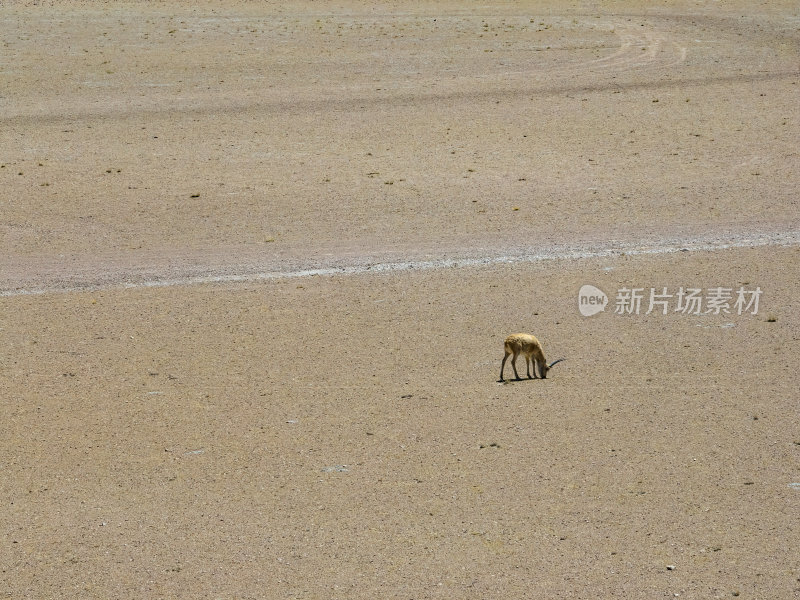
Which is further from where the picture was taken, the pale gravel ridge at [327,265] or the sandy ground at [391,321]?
the pale gravel ridge at [327,265]

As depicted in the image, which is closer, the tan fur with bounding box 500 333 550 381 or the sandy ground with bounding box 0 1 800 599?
the sandy ground with bounding box 0 1 800 599

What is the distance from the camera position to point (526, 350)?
28.5 feet

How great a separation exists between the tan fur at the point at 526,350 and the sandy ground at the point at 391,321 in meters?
0.23

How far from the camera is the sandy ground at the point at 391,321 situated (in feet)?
22.1

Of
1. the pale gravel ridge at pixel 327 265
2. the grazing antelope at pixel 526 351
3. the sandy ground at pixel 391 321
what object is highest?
the grazing antelope at pixel 526 351

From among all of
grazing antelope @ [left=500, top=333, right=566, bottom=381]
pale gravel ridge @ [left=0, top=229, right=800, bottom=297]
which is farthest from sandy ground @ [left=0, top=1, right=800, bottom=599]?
grazing antelope @ [left=500, top=333, right=566, bottom=381]

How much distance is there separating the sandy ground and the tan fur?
0.76ft

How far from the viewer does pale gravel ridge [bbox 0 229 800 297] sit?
11.7m

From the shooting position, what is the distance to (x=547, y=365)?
365 inches

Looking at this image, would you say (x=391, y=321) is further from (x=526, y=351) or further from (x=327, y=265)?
(x=526, y=351)

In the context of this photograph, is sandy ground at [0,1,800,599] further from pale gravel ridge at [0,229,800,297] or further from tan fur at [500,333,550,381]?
tan fur at [500,333,550,381]

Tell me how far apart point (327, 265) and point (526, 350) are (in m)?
3.90

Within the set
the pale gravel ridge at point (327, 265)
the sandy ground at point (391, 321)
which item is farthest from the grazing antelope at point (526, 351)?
the pale gravel ridge at point (327, 265)

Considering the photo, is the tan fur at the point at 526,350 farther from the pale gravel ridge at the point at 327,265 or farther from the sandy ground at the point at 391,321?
the pale gravel ridge at the point at 327,265
